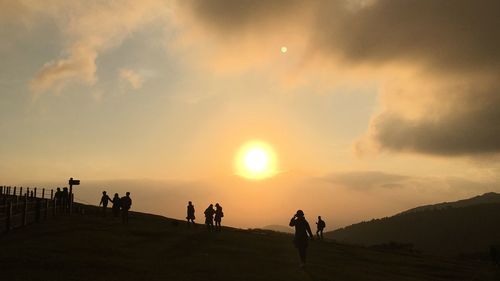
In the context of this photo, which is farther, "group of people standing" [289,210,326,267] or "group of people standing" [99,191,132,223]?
"group of people standing" [99,191,132,223]

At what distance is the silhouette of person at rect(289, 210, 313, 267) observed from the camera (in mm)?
18969

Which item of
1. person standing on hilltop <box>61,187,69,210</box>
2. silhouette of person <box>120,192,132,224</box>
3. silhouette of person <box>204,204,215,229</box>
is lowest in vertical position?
silhouette of person <box>204,204,215,229</box>

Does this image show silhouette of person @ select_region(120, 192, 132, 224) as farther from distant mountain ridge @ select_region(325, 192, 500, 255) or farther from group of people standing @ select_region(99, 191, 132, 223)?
distant mountain ridge @ select_region(325, 192, 500, 255)

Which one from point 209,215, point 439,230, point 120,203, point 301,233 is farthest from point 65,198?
point 439,230

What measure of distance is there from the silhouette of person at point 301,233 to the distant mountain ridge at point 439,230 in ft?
347

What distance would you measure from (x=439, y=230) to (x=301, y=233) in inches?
5645

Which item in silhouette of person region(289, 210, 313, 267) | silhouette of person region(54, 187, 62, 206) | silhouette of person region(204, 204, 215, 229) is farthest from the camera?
silhouette of person region(54, 187, 62, 206)

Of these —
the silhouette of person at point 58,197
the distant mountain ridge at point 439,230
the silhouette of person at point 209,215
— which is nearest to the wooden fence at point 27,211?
the silhouette of person at point 58,197

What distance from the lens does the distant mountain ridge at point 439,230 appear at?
124 metres

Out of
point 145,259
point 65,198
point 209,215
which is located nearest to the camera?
point 145,259

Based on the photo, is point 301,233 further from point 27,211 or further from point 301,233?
point 27,211

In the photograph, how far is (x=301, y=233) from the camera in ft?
62.3

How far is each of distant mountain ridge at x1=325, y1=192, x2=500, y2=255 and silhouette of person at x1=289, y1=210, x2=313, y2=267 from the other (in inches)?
4167

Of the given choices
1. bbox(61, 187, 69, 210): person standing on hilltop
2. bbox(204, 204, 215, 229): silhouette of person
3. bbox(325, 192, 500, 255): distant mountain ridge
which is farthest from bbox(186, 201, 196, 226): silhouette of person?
bbox(325, 192, 500, 255): distant mountain ridge
